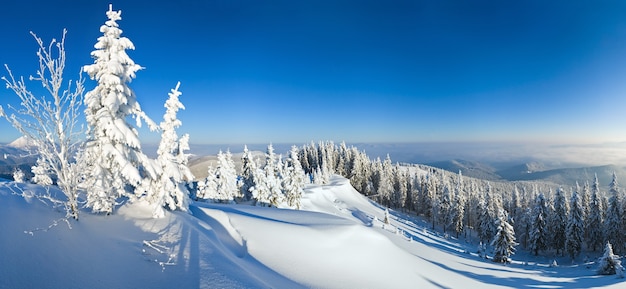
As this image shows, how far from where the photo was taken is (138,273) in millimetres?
9148

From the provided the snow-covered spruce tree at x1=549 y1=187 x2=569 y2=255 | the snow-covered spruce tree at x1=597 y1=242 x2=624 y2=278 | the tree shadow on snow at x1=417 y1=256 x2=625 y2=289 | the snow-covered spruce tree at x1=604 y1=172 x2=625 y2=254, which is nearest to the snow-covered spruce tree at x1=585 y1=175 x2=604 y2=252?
the snow-covered spruce tree at x1=604 y1=172 x2=625 y2=254

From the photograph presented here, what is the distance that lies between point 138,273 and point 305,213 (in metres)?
19.7

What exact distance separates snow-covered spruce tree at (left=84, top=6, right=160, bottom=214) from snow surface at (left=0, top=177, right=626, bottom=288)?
144cm

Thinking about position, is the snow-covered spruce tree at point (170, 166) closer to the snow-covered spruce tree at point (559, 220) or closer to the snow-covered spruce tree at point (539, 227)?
the snow-covered spruce tree at point (539, 227)

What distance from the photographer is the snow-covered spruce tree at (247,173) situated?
50094 millimetres

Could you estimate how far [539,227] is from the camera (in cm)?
5612

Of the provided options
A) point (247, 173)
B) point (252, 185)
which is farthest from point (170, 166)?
point (247, 173)

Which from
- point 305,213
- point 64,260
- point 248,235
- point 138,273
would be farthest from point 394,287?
point 64,260

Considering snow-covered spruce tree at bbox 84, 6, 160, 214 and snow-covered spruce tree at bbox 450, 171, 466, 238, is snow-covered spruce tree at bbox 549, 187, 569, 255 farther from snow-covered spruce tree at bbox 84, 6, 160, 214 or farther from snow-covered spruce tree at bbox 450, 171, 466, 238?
snow-covered spruce tree at bbox 84, 6, 160, 214

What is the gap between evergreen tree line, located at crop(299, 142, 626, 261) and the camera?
50.7m

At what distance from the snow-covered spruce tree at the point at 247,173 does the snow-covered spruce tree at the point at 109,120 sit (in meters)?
34.9

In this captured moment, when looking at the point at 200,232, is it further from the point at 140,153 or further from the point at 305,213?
the point at 305,213

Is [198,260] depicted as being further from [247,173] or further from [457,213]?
[457,213]

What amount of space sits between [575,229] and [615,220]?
225 inches
